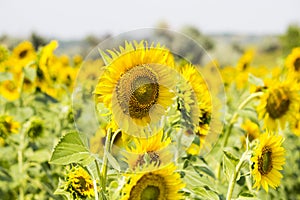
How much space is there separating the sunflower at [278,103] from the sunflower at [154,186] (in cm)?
87

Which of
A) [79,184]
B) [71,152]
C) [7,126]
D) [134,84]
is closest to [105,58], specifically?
[134,84]

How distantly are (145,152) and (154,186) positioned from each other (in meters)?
0.08

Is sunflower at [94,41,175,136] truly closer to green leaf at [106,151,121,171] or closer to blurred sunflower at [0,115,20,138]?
green leaf at [106,151,121,171]

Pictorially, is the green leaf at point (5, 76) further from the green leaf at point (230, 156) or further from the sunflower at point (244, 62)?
the sunflower at point (244, 62)

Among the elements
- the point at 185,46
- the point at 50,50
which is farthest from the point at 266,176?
the point at 50,50

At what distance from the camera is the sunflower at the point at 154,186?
3.59 feet

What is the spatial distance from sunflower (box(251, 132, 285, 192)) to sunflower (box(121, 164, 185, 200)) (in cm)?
17

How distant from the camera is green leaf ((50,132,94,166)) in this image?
3.59 ft

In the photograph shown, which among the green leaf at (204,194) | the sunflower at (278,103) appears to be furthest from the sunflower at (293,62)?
the green leaf at (204,194)

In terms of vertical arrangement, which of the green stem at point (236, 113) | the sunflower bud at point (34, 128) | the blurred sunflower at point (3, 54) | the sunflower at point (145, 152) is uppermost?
the blurred sunflower at point (3, 54)

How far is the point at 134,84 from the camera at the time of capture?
1026 mm

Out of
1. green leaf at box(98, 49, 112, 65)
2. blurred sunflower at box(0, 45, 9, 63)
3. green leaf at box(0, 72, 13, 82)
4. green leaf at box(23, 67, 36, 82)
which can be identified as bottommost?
green leaf at box(98, 49, 112, 65)

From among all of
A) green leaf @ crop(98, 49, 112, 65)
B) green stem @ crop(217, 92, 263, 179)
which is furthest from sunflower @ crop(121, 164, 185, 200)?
green stem @ crop(217, 92, 263, 179)

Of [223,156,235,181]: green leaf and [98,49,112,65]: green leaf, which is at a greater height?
[98,49,112,65]: green leaf
